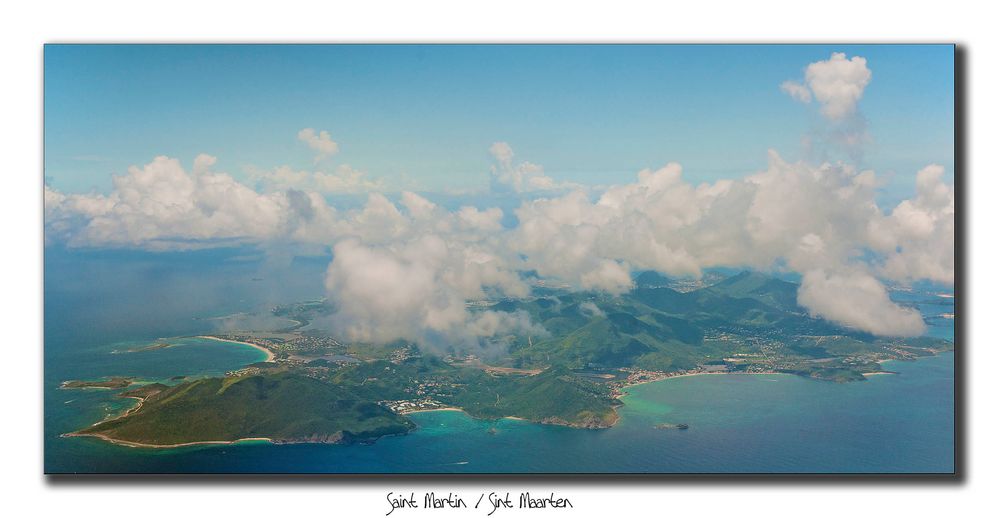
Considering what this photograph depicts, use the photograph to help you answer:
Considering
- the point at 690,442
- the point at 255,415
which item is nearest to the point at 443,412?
the point at 255,415

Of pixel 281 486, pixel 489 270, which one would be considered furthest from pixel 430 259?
pixel 281 486

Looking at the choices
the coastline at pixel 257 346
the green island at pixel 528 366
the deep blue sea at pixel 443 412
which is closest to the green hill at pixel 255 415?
the green island at pixel 528 366

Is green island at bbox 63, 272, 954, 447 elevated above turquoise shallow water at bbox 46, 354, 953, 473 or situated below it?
above

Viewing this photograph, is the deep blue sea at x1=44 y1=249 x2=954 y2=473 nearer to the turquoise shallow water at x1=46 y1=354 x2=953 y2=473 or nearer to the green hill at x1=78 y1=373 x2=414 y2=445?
the turquoise shallow water at x1=46 y1=354 x2=953 y2=473

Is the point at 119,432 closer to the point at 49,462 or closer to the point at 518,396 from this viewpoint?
the point at 49,462

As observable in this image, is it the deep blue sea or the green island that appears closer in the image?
the deep blue sea

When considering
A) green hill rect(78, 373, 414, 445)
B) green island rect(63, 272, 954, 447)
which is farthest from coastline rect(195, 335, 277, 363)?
green hill rect(78, 373, 414, 445)

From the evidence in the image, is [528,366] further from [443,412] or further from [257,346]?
[257,346]

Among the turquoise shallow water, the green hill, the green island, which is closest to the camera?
the turquoise shallow water
